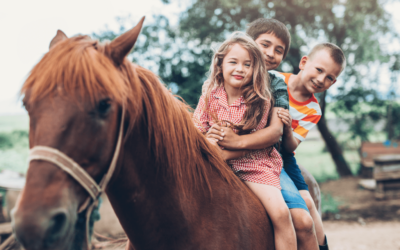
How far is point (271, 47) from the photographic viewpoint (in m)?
2.71

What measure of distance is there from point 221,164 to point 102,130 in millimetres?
875

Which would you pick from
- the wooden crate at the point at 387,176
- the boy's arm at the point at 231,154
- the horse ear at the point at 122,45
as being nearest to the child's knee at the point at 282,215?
the boy's arm at the point at 231,154

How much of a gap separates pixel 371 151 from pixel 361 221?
4196 millimetres

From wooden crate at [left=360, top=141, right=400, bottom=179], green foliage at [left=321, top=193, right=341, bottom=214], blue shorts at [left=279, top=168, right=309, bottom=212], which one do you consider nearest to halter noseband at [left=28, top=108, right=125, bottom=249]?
blue shorts at [left=279, top=168, right=309, bottom=212]

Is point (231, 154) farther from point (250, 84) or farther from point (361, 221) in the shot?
point (361, 221)

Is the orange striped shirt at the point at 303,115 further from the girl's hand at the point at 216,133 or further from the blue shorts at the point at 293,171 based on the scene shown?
the girl's hand at the point at 216,133

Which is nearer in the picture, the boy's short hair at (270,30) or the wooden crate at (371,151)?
the boy's short hair at (270,30)

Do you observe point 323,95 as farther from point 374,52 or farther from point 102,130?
point 102,130

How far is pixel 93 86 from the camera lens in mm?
1133

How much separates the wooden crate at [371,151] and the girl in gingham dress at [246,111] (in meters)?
9.56

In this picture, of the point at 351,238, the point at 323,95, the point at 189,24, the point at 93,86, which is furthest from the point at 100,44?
the point at 323,95

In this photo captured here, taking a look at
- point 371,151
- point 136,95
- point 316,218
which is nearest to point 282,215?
point 316,218

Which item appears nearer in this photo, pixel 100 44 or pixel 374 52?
pixel 100 44

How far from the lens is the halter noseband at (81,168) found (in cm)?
104
